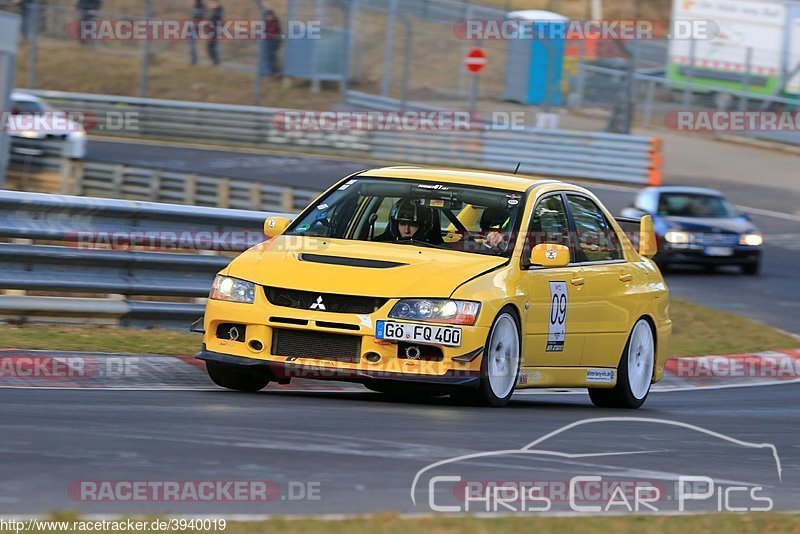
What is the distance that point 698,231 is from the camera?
72.7 feet

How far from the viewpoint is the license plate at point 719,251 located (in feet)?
72.9

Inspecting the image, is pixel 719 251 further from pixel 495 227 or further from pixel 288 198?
pixel 495 227

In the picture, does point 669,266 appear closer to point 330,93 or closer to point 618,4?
point 330,93

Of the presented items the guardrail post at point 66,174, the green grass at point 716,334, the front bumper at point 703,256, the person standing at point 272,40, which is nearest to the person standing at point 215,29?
the person standing at point 272,40

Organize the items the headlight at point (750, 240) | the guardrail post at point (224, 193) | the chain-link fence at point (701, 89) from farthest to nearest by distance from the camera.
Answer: the chain-link fence at point (701, 89)
the guardrail post at point (224, 193)
the headlight at point (750, 240)

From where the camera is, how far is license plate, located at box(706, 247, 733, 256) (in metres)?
22.2

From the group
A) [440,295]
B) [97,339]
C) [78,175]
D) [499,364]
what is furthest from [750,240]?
[440,295]

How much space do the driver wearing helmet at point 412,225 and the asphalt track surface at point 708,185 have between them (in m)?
9.15

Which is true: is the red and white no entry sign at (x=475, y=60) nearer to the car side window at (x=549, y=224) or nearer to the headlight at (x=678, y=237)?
the headlight at (x=678, y=237)

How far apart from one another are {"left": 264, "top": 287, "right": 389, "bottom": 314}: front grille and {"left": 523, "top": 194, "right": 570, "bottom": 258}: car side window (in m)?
1.25

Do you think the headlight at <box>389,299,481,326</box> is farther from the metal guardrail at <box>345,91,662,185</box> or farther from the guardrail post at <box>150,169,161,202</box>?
the metal guardrail at <box>345,91,662,185</box>

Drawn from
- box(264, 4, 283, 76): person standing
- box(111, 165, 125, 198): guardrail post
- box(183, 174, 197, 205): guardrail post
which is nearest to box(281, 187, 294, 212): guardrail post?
box(183, 174, 197, 205): guardrail post

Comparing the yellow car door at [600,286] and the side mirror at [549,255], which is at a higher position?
the side mirror at [549,255]

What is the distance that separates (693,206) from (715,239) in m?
0.86
